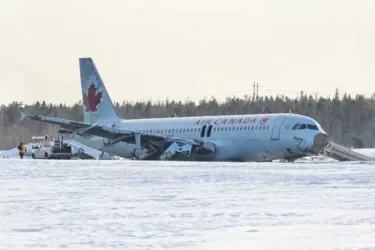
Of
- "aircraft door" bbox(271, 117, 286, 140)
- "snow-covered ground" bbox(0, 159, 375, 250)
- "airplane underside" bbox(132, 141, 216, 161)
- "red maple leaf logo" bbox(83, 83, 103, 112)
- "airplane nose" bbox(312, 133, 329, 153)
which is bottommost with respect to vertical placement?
"snow-covered ground" bbox(0, 159, 375, 250)

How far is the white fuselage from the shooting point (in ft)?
180

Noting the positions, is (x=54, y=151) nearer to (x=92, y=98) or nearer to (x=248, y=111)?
(x=92, y=98)

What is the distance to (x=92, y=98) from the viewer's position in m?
69.1

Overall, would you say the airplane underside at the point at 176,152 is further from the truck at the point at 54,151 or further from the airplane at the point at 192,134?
the truck at the point at 54,151

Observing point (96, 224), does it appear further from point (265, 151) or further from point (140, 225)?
point (265, 151)

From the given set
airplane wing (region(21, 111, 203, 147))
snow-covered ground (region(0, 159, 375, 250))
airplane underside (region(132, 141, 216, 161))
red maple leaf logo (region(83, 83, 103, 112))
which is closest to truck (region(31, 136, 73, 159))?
red maple leaf logo (region(83, 83, 103, 112))

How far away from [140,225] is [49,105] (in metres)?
161

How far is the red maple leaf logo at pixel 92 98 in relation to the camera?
226ft

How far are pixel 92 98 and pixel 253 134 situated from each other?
1616 cm

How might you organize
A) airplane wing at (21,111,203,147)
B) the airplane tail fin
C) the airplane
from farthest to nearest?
the airplane tail fin → airplane wing at (21,111,203,147) → the airplane

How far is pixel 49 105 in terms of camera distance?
179 m

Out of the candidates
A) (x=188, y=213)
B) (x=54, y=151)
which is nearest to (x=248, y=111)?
(x=54, y=151)

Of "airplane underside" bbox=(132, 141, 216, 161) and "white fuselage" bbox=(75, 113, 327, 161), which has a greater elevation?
"white fuselage" bbox=(75, 113, 327, 161)

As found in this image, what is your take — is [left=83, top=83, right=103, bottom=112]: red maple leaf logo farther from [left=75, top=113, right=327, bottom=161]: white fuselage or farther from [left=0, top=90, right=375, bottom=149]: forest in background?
[left=0, top=90, right=375, bottom=149]: forest in background
